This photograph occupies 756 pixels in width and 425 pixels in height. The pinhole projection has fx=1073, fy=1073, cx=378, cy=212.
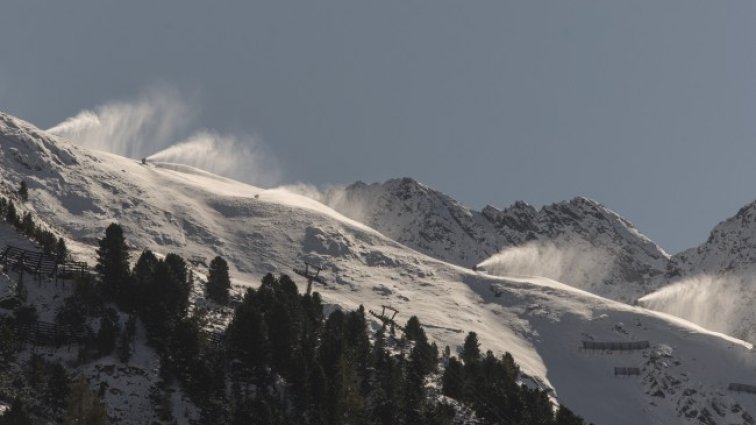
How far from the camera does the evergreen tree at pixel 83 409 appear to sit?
70875 mm

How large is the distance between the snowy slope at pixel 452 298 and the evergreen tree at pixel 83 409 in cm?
6096

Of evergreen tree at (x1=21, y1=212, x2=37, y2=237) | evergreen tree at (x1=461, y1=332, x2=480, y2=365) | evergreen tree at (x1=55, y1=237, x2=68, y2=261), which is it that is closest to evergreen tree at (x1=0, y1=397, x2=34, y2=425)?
evergreen tree at (x1=55, y1=237, x2=68, y2=261)

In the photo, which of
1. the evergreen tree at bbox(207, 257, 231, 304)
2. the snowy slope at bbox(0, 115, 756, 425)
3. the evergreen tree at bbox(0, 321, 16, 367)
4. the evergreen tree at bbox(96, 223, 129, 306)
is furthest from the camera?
the snowy slope at bbox(0, 115, 756, 425)

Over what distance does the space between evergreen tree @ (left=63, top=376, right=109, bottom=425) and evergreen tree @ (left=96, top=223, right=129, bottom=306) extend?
29.4m

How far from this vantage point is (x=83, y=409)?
236 ft

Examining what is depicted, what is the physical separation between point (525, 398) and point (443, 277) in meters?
91.9

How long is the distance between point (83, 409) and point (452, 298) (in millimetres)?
115103

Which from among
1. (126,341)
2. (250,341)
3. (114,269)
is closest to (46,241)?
(114,269)

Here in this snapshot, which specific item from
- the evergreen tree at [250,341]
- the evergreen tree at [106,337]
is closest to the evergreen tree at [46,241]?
the evergreen tree at [106,337]

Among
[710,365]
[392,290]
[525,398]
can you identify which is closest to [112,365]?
[525,398]

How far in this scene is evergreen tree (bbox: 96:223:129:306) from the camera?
10256 centimetres

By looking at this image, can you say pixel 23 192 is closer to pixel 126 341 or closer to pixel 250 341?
pixel 126 341

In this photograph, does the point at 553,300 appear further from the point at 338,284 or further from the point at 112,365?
the point at 112,365

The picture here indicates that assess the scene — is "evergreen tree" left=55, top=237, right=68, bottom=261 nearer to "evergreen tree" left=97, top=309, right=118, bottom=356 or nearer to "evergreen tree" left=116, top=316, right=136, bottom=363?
"evergreen tree" left=116, top=316, right=136, bottom=363
